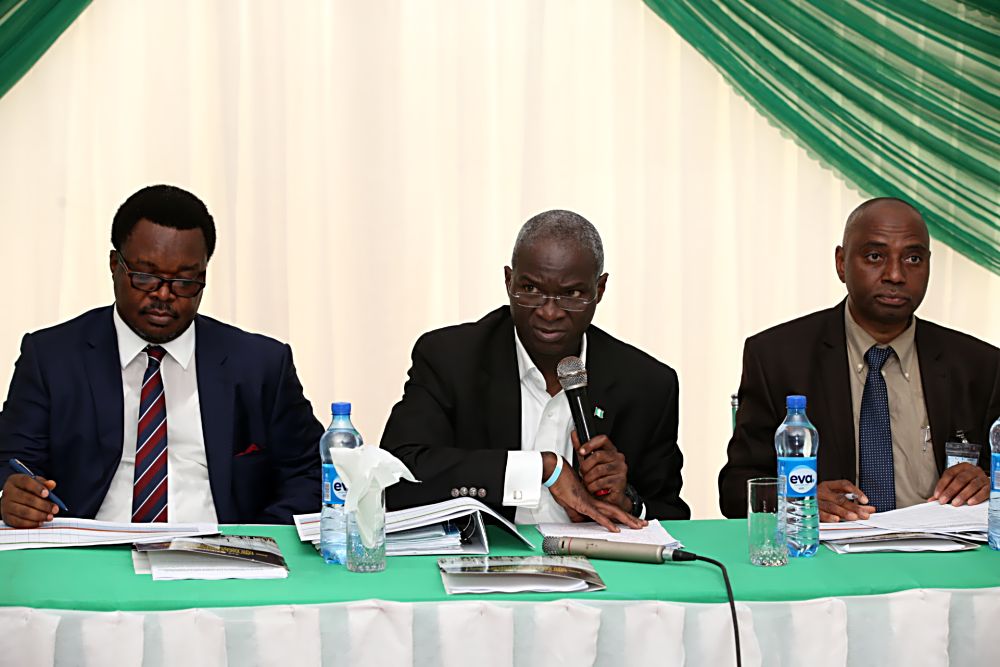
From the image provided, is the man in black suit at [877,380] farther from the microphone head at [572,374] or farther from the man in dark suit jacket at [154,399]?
the man in dark suit jacket at [154,399]

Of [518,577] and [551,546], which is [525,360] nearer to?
[551,546]

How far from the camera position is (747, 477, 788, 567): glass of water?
6.23 ft

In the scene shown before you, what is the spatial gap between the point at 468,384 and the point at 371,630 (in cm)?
102

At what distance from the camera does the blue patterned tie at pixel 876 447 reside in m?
2.60

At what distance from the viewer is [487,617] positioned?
1688mm

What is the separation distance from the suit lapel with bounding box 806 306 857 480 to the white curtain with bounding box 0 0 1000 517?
172 centimetres

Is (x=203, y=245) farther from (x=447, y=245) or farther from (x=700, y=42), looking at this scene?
(x=700, y=42)

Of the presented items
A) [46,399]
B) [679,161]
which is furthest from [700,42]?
[46,399]

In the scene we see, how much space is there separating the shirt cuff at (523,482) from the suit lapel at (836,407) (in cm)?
83

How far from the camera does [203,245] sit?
2.61m

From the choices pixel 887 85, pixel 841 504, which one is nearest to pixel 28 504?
pixel 841 504

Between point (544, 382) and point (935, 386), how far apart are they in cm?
94

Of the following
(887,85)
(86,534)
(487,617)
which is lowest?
(487,617)

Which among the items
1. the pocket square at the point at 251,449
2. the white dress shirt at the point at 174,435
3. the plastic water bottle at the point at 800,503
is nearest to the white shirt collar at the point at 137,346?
the white dress shirt at the point at 174,435
